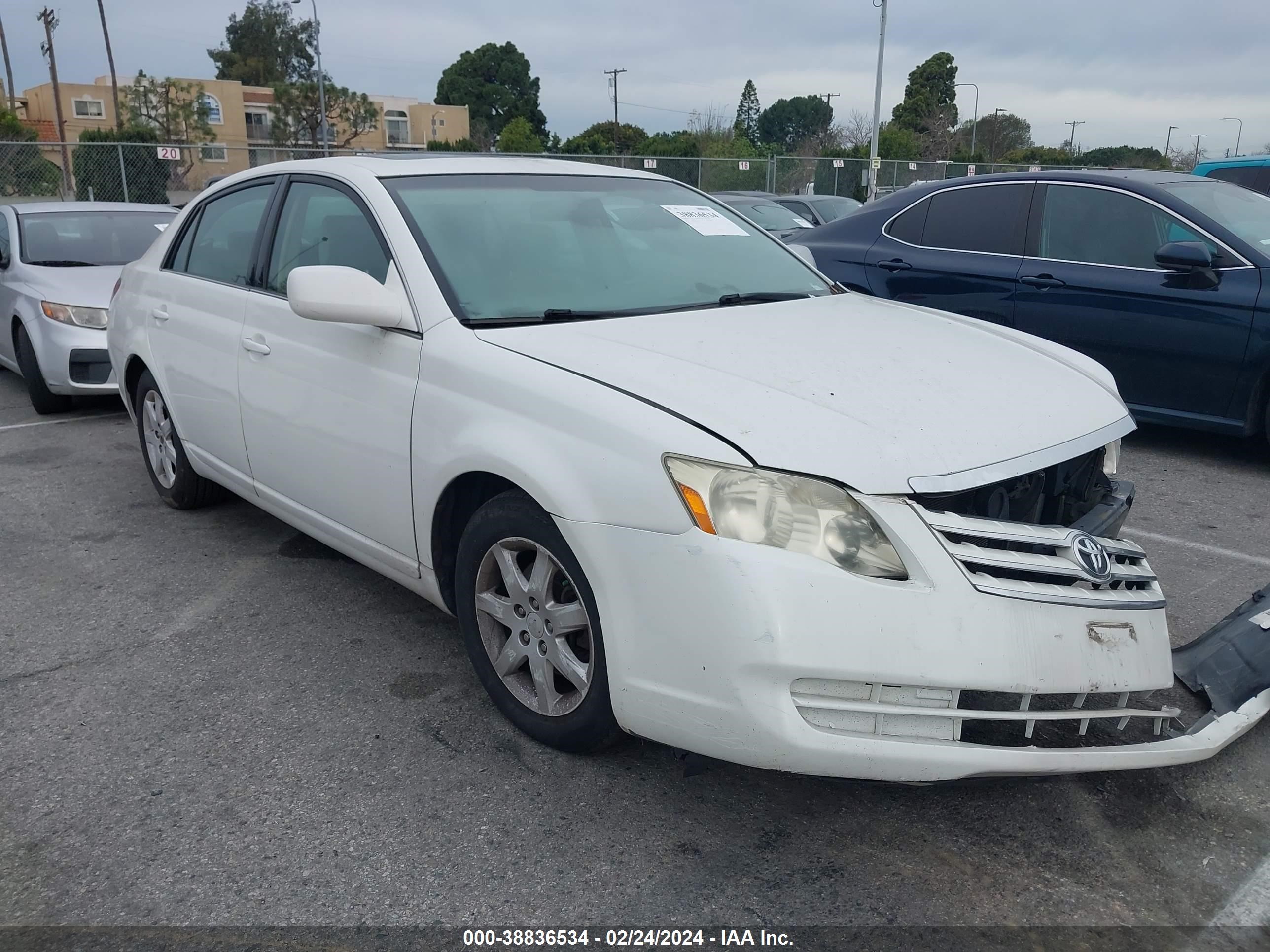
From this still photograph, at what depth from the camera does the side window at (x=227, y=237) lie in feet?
13.8

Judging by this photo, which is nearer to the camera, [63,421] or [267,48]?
[63,421]

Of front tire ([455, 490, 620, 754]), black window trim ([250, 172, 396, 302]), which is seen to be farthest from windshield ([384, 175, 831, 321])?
front tire ([455, 490, 620, 754])

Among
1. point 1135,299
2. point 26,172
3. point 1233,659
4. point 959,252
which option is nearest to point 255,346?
point 1233,659

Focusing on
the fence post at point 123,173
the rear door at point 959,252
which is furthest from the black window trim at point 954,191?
the fence post at point 123,173

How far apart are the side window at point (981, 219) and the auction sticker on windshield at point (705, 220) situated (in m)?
2.99

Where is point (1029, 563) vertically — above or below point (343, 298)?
below

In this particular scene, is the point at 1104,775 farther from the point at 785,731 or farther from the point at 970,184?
the point at 970,184

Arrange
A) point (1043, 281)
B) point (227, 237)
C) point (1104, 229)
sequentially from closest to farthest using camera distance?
point (227, 237)
point (1104, 229)
point (1043, 281)

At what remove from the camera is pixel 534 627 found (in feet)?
9.13

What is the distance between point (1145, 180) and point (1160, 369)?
121cm

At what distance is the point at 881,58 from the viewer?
28516 millimetres

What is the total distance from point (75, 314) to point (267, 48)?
295 ft

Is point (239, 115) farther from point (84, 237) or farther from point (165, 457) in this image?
point (165, 457)

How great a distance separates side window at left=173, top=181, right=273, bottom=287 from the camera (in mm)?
4195
